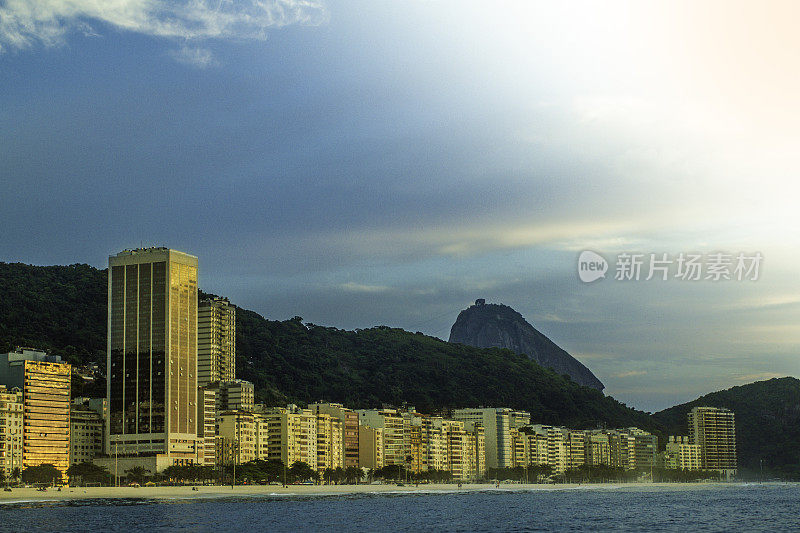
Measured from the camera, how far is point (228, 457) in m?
190

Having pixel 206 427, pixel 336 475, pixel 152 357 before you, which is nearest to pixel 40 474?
pixel 152 357

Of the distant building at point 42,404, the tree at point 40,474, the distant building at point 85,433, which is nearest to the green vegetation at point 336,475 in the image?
the distant building at point 85,433

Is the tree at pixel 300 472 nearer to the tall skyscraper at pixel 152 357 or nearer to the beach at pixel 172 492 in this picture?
the beach at pixel 172 492

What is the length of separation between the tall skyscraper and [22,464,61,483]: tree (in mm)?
18194

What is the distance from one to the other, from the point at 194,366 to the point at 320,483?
3505cm

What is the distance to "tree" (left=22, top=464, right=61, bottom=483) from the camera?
6014 inches

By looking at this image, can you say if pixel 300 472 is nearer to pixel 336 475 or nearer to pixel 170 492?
pixel 336 475

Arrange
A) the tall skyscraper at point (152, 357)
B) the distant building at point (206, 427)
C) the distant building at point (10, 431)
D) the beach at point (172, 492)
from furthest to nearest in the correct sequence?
the distant building at point (206, 427) < the tall skyscraper at point (152, 357) < the distant building at point (10, 431) < the beach at point (172, 492)

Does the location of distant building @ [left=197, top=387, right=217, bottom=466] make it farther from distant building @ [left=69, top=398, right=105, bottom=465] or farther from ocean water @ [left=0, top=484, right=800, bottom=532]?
ocean water @ [left=0, top=484, right=800, bottom=532]

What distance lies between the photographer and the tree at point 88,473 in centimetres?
16200

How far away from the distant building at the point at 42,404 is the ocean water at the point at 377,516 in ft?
94.4

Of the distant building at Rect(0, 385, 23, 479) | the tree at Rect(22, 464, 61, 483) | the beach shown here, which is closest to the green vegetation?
the beach

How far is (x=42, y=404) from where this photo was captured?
16812 centimetres

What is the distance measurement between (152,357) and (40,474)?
30489mm
